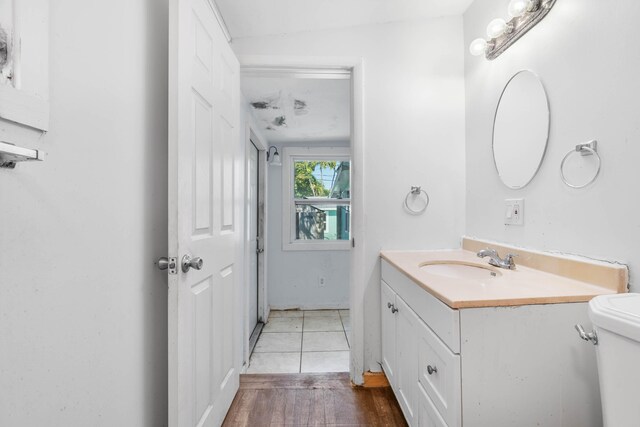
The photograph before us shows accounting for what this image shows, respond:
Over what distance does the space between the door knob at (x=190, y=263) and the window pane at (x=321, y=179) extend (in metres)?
2.69

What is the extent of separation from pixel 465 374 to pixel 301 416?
1040mm

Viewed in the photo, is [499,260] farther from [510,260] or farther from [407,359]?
[407,359]

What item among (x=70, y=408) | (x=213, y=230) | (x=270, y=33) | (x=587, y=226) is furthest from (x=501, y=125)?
(x=70, y=408)

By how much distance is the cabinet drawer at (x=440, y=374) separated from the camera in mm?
882

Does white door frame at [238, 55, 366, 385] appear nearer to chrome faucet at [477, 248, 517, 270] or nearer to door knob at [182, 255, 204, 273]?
chrome faucet at [477, 248, 517, 270]

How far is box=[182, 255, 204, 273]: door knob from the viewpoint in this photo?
3.46 ft

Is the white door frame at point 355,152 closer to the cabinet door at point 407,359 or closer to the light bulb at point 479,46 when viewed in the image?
the cabinet door at point 407,359

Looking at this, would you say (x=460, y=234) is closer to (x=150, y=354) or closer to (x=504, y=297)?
(x=504, y=297)

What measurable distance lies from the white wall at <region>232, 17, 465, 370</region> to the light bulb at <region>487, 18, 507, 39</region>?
0.41m

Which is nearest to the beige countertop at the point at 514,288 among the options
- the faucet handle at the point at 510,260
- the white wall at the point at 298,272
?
the faucet handle at the point at 510,260

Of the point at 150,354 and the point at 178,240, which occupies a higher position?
the point at 178,240

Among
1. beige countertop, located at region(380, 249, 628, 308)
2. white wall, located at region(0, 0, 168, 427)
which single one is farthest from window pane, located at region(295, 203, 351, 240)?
white wall, located at region(0, 0, 168, 427)

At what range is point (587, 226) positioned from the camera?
1.04 m

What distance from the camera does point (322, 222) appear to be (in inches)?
150
